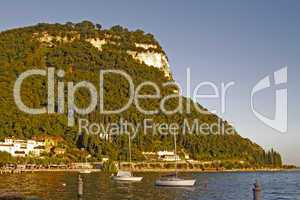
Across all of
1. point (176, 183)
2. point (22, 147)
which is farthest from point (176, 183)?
point (22, 147)

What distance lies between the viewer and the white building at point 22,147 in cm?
17488

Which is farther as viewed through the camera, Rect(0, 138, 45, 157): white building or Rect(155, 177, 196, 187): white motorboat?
Rect(0, 138, 45, 157): white building

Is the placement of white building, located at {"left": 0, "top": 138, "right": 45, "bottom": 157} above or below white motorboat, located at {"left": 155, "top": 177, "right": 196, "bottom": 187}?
above

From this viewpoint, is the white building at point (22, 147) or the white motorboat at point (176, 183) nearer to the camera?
the white motorboat at point (176, 183)

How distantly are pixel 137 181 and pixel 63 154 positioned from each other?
83.7 metres

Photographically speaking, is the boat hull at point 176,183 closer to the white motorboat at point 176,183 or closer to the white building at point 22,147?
the white motorboat at point 176,183

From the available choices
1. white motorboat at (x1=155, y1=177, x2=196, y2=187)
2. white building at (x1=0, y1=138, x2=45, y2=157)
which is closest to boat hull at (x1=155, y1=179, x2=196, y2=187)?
white motorboat at (x1=155, y1=177, x2=196, y2=187)

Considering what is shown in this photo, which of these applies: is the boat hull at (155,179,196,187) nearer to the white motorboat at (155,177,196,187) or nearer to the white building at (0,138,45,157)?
the white motorboat at (155,177,196,187)

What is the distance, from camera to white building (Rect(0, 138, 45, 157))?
174875mm

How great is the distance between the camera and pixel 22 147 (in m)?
178

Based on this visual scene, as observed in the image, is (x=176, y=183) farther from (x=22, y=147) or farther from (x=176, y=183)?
(x=22, y=147)

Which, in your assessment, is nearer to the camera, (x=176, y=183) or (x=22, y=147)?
(x=176, y=183)

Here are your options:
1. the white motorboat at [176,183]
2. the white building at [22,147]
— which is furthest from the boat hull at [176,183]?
the white building at [22,147]

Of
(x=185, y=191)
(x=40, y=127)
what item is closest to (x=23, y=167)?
(x=40, y=127)
